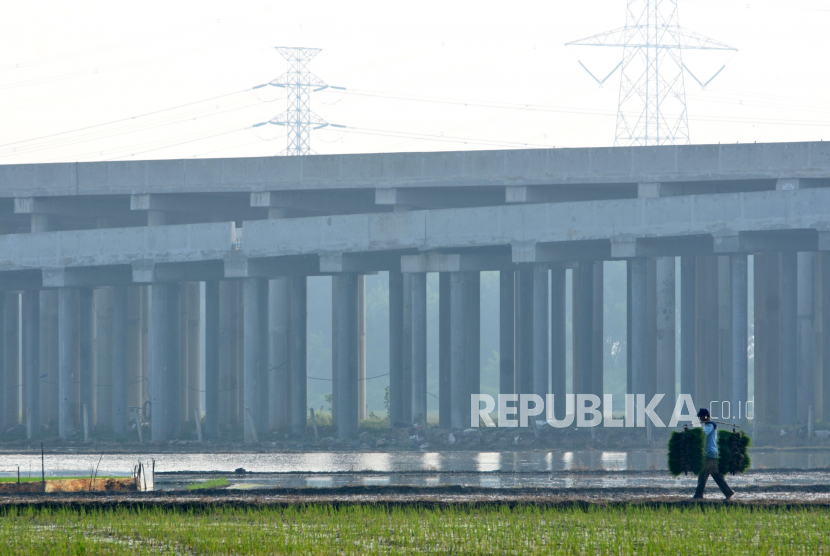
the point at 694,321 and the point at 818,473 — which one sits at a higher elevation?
the point at 694,321

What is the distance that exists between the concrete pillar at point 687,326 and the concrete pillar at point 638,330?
4734 millimetres

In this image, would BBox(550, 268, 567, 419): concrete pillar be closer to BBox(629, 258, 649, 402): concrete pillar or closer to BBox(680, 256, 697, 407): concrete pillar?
BBox(680, 256, 697, 407): concrete pillar

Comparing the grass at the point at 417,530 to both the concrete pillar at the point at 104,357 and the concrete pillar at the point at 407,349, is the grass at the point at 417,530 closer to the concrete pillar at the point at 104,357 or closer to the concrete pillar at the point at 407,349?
the concrete pillar at the point at 407,349

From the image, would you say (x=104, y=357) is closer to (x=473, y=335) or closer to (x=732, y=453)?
(x=473, y=335)

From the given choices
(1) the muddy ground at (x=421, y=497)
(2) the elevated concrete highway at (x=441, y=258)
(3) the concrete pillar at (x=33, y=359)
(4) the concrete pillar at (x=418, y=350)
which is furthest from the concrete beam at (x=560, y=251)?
(3) the concrete pillar at (x=33, y=359)

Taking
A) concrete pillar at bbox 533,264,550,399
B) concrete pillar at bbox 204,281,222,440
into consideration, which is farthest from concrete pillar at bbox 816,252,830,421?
concrete pillar at bbox 204,281,222,440

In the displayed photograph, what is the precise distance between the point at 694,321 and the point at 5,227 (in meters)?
25.2

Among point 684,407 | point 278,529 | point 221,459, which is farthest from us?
point 684,407

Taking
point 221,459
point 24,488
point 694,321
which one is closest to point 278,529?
point 24,488

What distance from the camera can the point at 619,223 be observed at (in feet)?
95.4

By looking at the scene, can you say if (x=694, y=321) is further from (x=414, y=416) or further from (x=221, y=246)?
(x=221, y=246)

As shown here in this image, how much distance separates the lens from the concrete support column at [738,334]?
96.1ft

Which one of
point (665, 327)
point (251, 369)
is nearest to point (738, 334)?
point (665, 327)

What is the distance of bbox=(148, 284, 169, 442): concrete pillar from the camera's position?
33562 mm
